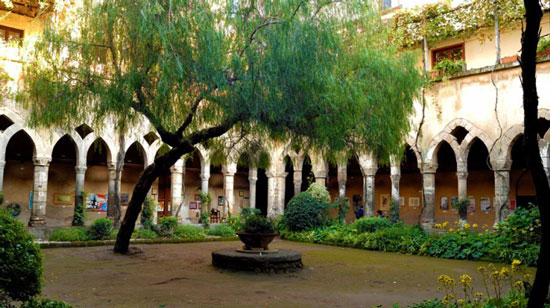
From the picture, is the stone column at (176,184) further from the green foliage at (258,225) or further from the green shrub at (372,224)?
the green foliage at (258,225)

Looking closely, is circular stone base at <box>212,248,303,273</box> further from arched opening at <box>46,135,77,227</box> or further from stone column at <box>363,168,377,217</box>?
arched opening at <box>46,135,77,227</box>

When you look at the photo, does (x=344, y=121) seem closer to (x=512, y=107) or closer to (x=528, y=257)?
(x=528, y=257)

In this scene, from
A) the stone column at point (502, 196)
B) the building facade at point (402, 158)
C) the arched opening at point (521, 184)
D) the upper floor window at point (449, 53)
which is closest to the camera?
the stone column at point (502, 196)

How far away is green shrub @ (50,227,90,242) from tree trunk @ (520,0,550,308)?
12.4 m

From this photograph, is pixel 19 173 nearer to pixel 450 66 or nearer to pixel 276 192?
pixel 276 192

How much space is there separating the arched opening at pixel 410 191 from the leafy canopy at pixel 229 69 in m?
11.0

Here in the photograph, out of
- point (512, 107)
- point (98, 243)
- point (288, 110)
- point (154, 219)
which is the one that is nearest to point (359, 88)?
point (288, 110)

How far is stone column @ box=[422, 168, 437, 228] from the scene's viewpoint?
1391cm

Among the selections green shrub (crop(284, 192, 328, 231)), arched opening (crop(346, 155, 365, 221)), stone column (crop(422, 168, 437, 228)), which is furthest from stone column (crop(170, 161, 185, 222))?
stone column (crop(422, 168, 437, 228))

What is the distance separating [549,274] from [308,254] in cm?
917

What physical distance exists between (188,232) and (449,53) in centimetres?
1043

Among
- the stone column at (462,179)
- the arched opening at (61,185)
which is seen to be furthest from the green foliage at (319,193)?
the arched opening at (61,185)

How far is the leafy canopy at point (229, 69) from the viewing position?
5.95 metres

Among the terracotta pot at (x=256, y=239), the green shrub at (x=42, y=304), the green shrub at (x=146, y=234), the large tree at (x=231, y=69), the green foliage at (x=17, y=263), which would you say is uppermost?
the large tree at (x=231, y=69)
